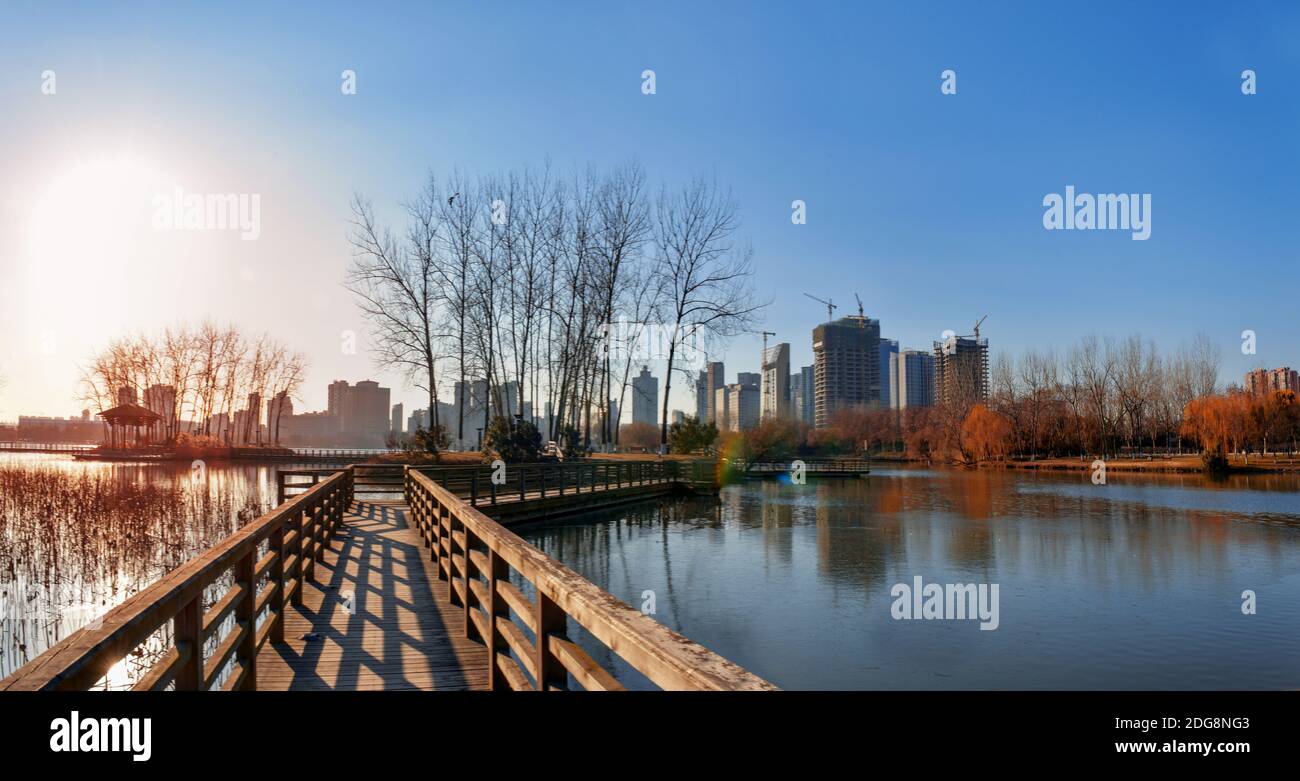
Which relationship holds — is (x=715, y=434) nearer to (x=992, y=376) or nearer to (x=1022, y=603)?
(x=1022, y=603)

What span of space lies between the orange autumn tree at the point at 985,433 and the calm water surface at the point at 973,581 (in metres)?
35.3

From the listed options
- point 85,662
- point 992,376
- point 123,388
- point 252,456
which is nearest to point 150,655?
point 85,662

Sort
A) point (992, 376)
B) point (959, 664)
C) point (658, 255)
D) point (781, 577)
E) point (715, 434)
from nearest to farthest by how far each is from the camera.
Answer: point (959, 664)
point (781, 577)
point (658, 255)
point (715, 434)
point (992, 376)

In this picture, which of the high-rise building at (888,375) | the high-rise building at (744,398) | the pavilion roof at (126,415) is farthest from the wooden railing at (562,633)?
the high-rise building at (888,375)

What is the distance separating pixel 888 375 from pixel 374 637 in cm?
14439

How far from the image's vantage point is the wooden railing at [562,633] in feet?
6.27

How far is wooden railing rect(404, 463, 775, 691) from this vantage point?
6.27ft

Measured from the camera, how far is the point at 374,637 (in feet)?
20.0

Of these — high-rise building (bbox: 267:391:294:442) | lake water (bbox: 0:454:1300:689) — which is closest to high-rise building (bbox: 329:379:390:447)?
high-rise building (bbox: 267:391:294:442)

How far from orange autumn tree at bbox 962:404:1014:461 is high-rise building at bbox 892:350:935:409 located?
2747 inches

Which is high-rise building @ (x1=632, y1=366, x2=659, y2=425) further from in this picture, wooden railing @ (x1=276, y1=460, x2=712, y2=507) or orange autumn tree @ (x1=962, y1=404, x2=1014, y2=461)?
orange autumn tree @ (x1=962, y1=404, x2=1014, y2=461)

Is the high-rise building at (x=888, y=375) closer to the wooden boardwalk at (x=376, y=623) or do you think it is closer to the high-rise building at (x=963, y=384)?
the high-rise building at (x=963, y=384)

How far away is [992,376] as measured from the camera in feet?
231
